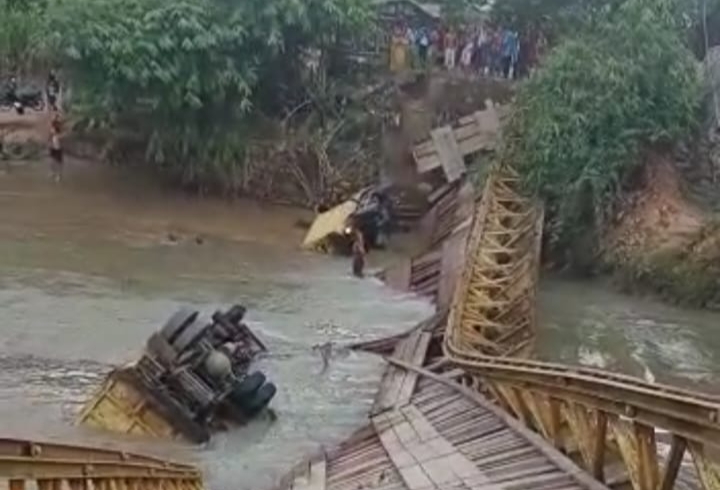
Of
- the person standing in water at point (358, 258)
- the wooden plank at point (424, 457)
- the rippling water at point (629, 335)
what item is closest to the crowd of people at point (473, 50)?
the person standing in water at point (358, 258)

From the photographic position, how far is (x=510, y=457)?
870 cm

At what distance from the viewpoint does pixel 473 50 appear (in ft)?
110

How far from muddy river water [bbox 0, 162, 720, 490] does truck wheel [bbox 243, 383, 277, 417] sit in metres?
0.17

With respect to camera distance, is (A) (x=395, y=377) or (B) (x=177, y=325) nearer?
(A) (x=395, y=377)

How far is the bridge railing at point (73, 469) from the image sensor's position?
16.3 feet

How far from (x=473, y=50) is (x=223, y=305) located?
14.9 meters

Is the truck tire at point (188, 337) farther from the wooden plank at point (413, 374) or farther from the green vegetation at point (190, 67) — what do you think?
the green vegetation at point (190, 67)

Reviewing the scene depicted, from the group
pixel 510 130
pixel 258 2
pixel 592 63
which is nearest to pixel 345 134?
pixel 258 2

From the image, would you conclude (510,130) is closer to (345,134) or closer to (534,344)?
(345,134)

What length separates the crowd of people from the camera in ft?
107

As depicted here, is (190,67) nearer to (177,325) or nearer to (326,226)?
(326,226)

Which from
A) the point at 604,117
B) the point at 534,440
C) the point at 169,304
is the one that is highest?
the point at 604,117

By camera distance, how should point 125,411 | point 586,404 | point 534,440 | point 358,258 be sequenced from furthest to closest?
point 358,258 → point 125,411 → point 534,440 → point 586,404

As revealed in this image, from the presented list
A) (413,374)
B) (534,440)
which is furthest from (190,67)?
(534,440)
